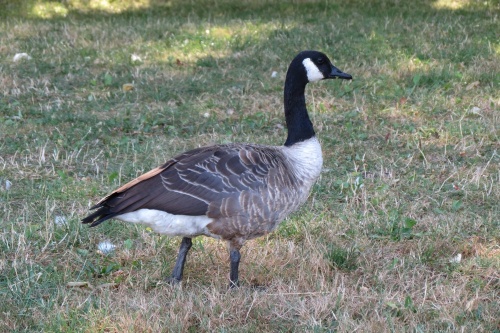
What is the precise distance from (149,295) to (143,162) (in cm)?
220

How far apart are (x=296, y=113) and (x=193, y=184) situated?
97 cm

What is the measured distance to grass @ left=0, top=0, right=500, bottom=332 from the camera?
149 inches

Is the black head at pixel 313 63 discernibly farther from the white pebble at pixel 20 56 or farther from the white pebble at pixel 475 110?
the white pebble at pixel 20 56

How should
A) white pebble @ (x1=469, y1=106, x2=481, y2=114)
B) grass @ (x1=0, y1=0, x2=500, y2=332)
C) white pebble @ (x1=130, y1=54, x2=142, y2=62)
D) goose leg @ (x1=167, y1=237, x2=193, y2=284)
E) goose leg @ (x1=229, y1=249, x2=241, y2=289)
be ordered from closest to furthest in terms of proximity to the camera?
grass @ (x1=0, y1=0, x2=500, y2=332) → goose leg @ (x1=229, y1=249, x2=241, y2=289) → goose leg @ (x1=167, y1=237, x2=193, y2=284) → white pebble @ (x1=469, y1=106, x2=481, y2=114) → white pebble @ (x1=130, y1=54, x2=142, y2=62)

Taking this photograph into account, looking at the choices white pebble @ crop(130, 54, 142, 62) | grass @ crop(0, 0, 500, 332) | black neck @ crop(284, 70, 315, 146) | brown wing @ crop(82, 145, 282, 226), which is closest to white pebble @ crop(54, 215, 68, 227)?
grass @ crop(0, 0, 500, 332)

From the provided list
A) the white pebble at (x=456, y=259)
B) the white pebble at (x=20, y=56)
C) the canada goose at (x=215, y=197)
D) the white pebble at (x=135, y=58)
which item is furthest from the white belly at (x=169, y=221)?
the white pebble at (x=20, y=56)

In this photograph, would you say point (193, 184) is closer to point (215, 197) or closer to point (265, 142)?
point (215, 197)

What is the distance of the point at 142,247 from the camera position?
15.0ft

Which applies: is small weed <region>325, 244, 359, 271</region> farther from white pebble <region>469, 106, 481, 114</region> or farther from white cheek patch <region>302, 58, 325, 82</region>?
white pebble <region>469, 106, 481, 114</region>

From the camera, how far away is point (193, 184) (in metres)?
3.97

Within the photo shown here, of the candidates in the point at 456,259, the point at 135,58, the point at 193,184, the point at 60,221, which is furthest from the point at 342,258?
the point at 135,58

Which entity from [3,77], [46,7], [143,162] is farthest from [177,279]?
[46,7]

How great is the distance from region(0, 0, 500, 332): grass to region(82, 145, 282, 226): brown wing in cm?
45

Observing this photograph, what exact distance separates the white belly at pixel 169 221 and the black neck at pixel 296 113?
0.91 metres
